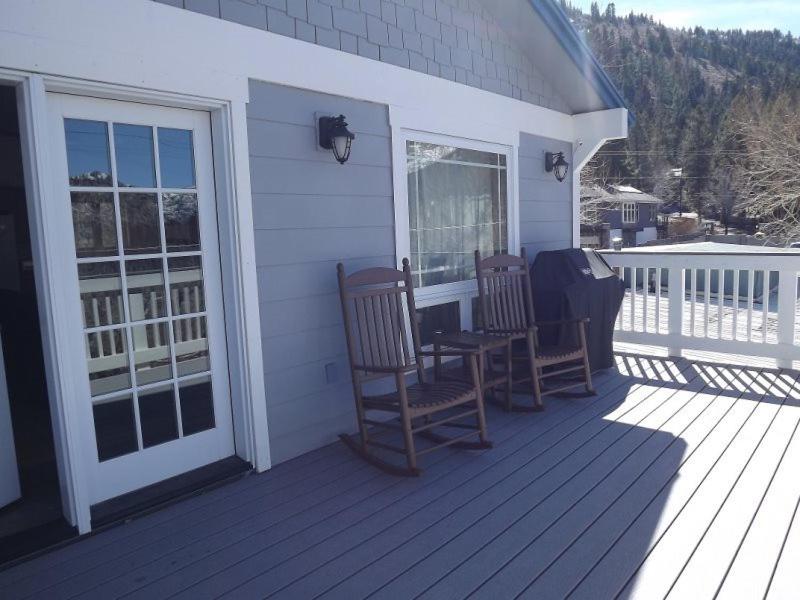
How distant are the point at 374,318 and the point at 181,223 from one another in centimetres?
116

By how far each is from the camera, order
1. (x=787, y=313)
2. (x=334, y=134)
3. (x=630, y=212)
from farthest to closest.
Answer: (x=630, y=212) < (x=787, y=313) < (x=334, y=134)

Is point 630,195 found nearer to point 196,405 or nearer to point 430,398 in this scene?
point 430,398

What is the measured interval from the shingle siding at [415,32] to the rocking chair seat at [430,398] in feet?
6.43

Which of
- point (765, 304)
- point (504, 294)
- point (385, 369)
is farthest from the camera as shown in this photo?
point (504, 294)

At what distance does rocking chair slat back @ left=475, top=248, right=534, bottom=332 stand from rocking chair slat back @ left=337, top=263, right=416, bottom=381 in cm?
82

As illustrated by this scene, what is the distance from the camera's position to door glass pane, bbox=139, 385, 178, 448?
2.73 meters

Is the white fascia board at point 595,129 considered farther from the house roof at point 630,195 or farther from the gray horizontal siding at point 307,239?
the house roof at point 630,195

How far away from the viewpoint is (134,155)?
8.64ft

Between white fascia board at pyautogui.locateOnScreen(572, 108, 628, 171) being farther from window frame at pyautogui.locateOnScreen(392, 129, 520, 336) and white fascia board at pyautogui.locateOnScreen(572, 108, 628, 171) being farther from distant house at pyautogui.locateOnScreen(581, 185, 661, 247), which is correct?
distant house at pyautogui.locateOnScreen(581, 185, 661, 247)

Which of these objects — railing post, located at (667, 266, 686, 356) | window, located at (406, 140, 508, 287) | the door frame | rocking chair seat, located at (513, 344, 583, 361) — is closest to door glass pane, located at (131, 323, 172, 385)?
the door frame

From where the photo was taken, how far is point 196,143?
2846 mm

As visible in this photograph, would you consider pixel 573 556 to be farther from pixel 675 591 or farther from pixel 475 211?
pixel 475 211

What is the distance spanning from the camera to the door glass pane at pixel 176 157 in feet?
8.96

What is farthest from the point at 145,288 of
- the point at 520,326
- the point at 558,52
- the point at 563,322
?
the point at 558,52
